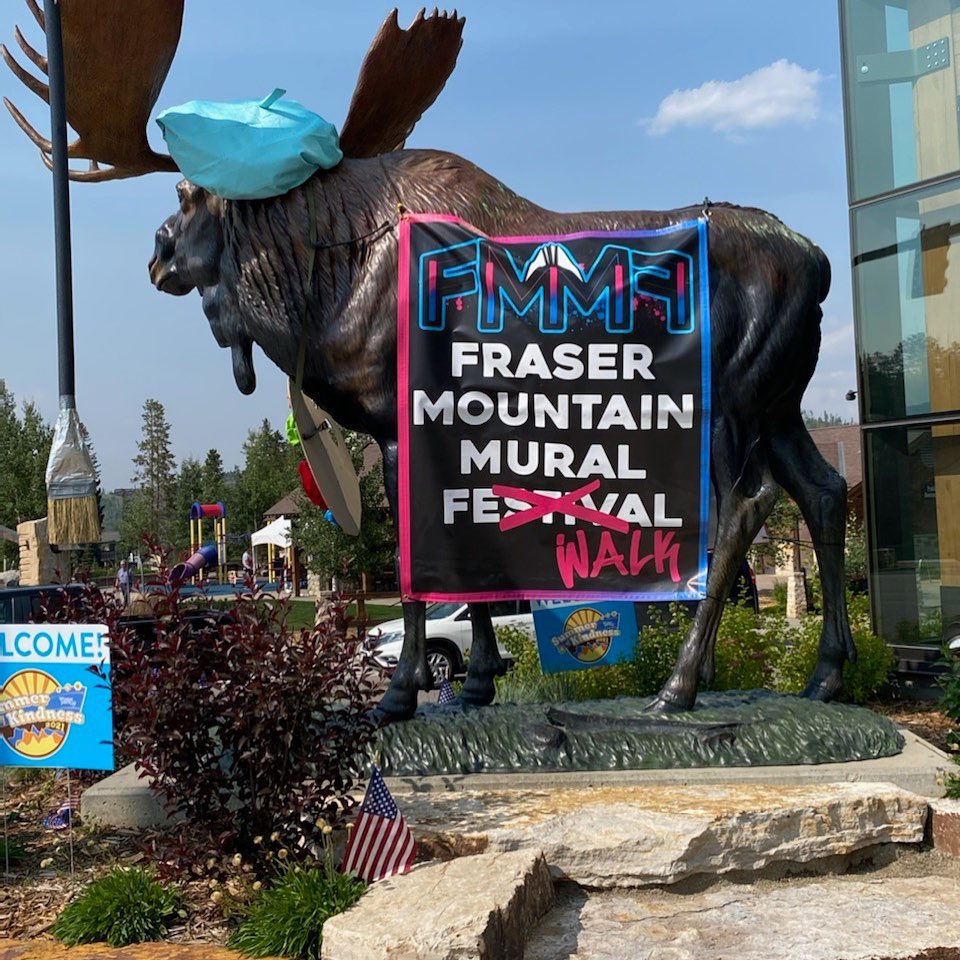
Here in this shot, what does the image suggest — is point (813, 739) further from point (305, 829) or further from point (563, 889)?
point (305, 829)

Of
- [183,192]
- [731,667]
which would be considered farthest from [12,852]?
[731,667]

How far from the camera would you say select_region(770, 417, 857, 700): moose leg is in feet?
19.7

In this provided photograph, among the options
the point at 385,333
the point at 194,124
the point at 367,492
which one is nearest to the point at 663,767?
the point at 385,333

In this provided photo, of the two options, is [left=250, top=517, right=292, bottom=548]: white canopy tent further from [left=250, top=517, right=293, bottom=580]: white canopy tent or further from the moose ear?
the moose ear

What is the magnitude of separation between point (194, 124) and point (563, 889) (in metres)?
4.13

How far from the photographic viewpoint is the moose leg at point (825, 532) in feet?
19.7

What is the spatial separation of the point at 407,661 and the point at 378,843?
177 cm

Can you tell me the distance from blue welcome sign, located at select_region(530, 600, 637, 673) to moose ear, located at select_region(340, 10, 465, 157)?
343cm

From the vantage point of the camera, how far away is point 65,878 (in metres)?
4.50

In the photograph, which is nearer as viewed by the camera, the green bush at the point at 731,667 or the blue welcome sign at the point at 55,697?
the blue welcome sign at the point at 55,697

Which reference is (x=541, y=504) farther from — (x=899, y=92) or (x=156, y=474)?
(x=156, y=474)

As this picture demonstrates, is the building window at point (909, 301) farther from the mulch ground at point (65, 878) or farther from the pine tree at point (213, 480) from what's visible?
the pine tree at point (213, 480)

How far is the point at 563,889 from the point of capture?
4266 mm

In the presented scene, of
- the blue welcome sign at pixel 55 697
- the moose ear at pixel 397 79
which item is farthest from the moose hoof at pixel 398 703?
the moose ear at pixel 397 79
